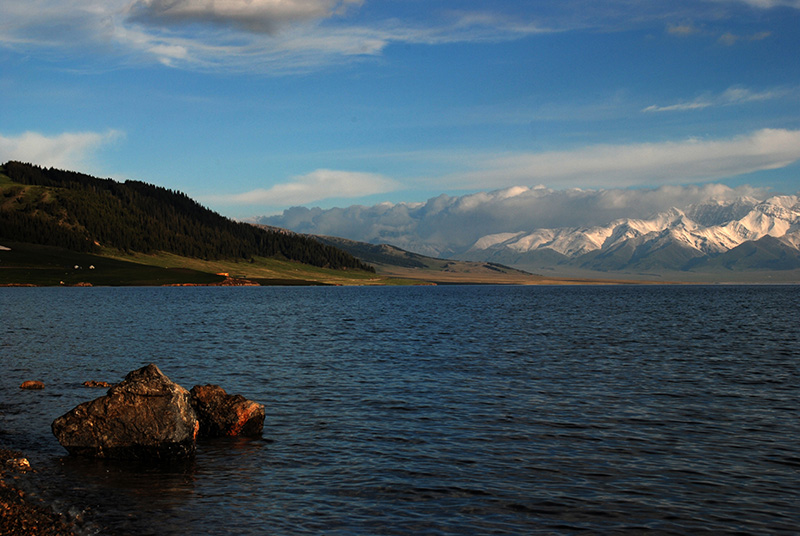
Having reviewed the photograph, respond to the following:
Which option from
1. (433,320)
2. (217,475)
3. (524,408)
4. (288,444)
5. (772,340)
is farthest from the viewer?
(433,320)

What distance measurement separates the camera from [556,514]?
2009 cm

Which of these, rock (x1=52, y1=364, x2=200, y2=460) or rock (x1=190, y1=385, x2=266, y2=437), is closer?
rock (x1=52, y1=364, x2=200, y2=460)

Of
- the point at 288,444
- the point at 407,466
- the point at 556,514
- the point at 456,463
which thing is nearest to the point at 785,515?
the point at 556,514

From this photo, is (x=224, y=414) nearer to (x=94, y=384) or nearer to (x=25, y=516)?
(x=25, y=516)

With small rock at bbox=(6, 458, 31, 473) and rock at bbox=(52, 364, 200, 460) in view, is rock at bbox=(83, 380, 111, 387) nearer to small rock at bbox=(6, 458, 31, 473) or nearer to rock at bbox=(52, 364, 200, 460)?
rock at bbox=(52, 364, 200, 460)

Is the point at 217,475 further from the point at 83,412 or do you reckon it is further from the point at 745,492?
the point at 745,492

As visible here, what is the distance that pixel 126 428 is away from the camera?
87.1 feet

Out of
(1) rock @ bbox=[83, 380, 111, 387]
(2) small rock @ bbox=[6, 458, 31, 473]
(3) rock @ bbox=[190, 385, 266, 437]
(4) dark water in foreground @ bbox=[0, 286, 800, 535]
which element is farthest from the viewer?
(1) rock @ bbox=[83, 380, 111, 387]

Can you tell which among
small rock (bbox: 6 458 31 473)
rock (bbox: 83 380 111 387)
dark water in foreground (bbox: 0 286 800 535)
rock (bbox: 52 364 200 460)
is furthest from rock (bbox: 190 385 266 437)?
rock (bbox: 83 380 111 387)

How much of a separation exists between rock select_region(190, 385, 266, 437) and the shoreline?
8926 millimetres

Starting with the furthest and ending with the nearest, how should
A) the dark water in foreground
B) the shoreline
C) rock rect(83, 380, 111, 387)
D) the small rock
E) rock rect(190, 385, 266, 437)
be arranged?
rock rect(83, 380, 111, 387) < rock rect(190, 385, 266, 437) < the small rock < the dark water in foreground < the shoreline

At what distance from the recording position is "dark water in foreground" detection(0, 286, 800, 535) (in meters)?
20.1

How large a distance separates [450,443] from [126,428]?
46.5 ft

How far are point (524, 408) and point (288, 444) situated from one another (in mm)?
14003
